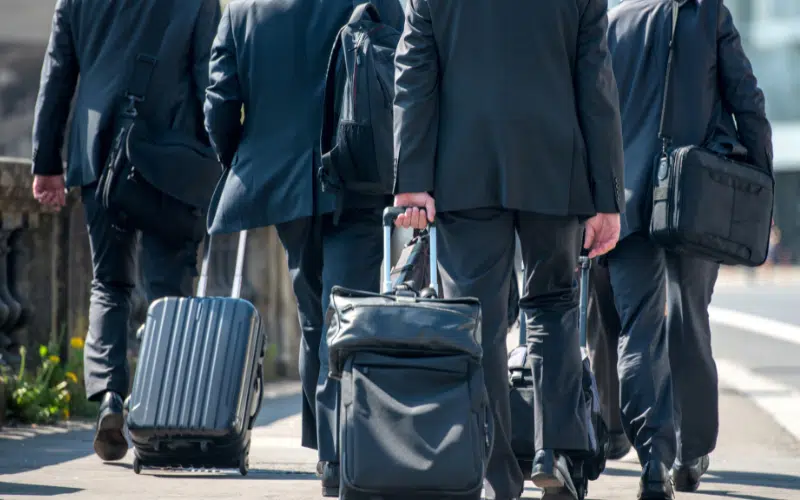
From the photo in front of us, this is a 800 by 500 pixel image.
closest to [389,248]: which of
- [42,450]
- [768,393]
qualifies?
[42,450]

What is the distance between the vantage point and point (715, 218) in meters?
6.00

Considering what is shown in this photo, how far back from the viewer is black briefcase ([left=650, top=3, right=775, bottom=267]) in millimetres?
5941

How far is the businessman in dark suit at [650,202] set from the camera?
240 inches

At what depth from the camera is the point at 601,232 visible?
5273 mm

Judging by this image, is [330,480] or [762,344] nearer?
[330,480]

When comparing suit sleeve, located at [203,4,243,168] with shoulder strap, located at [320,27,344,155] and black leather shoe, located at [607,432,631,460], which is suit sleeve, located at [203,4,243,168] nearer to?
shoulder strap, located at [320,27,344,155]

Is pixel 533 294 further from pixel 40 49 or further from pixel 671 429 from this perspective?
pixel 40 49

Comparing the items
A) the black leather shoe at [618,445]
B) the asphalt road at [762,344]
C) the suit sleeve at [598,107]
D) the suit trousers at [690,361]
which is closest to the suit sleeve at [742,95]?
the suit trousers at [690,361]

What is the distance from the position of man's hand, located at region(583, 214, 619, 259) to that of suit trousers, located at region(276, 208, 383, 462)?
0.91 meters

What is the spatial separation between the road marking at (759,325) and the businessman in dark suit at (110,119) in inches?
453

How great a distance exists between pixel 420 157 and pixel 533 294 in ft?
1.83

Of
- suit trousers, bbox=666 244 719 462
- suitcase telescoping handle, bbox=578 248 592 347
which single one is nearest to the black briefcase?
suit trousers, bbox=666 244 719 462

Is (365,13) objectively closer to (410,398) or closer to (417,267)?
(417,267)

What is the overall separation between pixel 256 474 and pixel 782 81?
5701 centimetres
